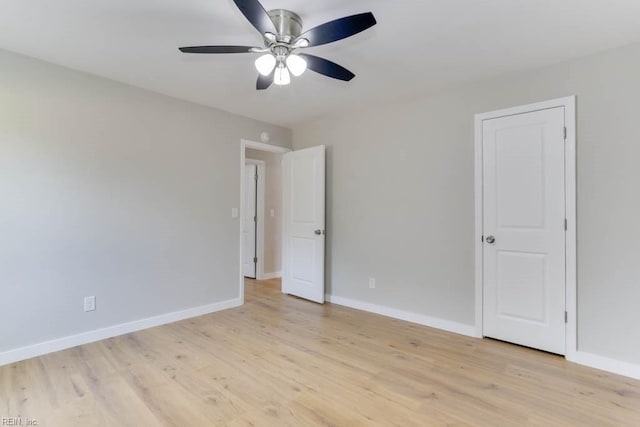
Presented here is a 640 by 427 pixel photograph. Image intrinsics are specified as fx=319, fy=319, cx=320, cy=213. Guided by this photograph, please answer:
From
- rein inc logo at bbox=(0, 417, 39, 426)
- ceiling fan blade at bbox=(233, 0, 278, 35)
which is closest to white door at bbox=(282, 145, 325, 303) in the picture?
ceiling fan blade at bbox=(233, 0, 278, 35)

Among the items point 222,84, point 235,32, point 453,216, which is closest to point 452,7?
point 235,32

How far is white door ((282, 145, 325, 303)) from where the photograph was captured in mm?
4043

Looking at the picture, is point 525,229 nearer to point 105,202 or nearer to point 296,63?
point 296,63

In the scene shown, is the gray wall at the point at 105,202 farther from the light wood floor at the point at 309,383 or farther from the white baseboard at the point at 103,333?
the light wood floor at the point at 309,383

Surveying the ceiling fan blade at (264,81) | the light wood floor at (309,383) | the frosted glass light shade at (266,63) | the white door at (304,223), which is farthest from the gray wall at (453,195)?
the frosted glass light shade at (266,63)

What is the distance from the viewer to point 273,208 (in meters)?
5.65

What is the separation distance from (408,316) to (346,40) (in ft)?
8.87

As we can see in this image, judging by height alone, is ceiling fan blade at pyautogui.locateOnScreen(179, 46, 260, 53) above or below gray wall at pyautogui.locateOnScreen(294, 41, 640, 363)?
above

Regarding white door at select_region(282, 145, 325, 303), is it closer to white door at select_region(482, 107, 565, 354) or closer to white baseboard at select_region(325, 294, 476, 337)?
white baseboard at select_region(325, 294, 476, 337)

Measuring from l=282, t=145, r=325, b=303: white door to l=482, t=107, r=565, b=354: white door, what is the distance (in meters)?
1.88

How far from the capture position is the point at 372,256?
12.2 ft

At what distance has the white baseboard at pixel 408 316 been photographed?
304 centimetres

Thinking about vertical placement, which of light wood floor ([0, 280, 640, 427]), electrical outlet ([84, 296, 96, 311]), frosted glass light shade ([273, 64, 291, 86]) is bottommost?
light wood floor ([0, 280, 640, 427])

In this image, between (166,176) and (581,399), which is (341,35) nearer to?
(166,176)
